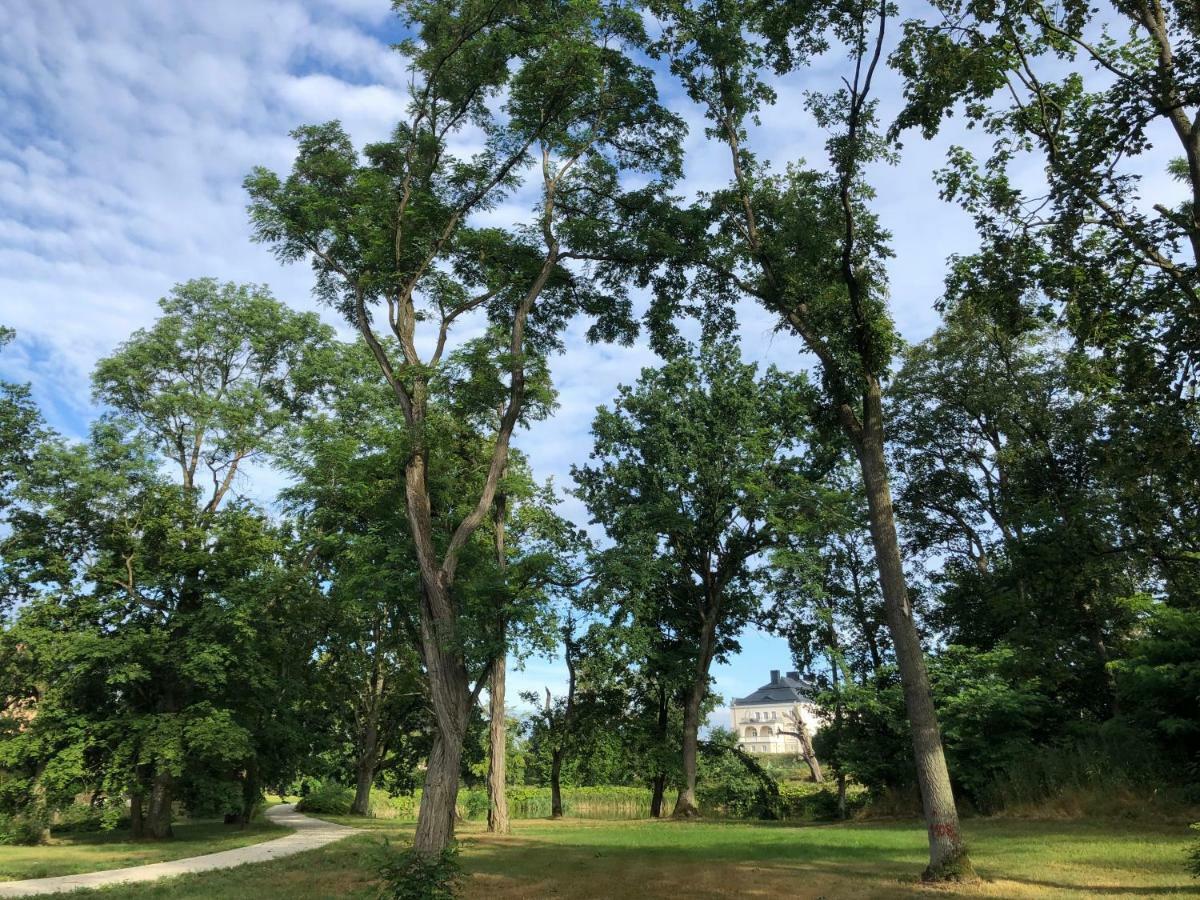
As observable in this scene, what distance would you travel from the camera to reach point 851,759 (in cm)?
2558

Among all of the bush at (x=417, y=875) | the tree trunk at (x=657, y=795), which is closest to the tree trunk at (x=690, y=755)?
the tree trunk at (x=657, y=795)

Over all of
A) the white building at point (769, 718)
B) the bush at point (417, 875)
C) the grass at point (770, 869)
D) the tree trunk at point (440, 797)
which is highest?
the white building at point (769, 718)

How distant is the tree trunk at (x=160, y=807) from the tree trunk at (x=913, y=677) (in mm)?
19641

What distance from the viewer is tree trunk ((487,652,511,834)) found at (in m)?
19.6

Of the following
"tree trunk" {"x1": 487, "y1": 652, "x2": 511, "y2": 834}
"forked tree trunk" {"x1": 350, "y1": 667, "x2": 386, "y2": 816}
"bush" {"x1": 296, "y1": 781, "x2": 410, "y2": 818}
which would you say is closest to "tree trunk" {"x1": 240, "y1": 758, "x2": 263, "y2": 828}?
"forked tree trunk" {"x1": 350, "y1": 667, "x2": 386, "y2": 816}

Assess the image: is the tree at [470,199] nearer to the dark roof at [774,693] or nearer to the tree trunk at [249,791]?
the tree trunk at [249,791]

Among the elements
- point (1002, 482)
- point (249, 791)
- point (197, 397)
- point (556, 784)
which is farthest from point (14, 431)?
point (1002, 482)

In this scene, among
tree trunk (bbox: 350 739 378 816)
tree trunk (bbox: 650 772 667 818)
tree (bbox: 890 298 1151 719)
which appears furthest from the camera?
tree trunk (bbox: 350 739 378 816)

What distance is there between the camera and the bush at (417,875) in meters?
6.80

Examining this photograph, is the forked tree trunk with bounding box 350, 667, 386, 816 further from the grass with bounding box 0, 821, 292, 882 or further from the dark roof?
the dark roof

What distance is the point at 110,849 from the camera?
716 inches

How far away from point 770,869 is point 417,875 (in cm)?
606

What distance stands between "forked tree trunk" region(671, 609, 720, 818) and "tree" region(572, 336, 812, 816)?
0.04 m

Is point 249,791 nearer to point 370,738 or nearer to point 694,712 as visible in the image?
point 370,738
